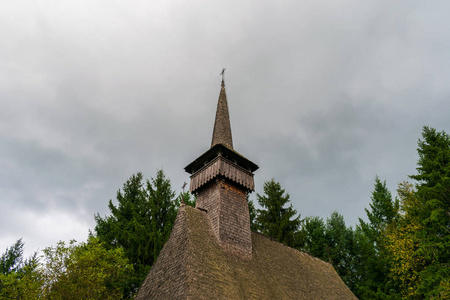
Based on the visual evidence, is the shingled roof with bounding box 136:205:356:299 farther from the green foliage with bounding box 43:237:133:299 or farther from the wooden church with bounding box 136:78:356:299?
the green foliage with bounding box 43:237:133:299

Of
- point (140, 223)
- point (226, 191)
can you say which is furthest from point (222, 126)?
point (140, 223)

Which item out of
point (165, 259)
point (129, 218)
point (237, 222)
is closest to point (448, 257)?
point (237, 222)

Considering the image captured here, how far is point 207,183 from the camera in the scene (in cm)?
1955

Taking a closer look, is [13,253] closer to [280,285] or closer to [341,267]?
[280,285]

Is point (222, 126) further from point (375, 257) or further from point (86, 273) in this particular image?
point (375, 257)

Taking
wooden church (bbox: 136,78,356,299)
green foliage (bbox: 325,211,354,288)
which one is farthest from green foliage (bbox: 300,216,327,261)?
wooden church (bbox: 136,78,356,299)

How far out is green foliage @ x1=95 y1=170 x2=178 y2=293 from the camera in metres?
21.2

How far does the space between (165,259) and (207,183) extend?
5.89 meters

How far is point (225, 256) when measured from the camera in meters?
15.7

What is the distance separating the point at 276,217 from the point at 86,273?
65.1ft

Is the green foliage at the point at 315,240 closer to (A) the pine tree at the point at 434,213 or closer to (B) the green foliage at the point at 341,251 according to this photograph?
(B) the green foliage at the point at 341,251

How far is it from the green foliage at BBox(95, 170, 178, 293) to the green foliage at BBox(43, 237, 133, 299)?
122cm

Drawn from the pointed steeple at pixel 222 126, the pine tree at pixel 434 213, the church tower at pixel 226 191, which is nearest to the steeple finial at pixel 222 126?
the pointed steeple at pixel 222 126

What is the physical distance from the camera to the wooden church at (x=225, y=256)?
13250 millimetres
